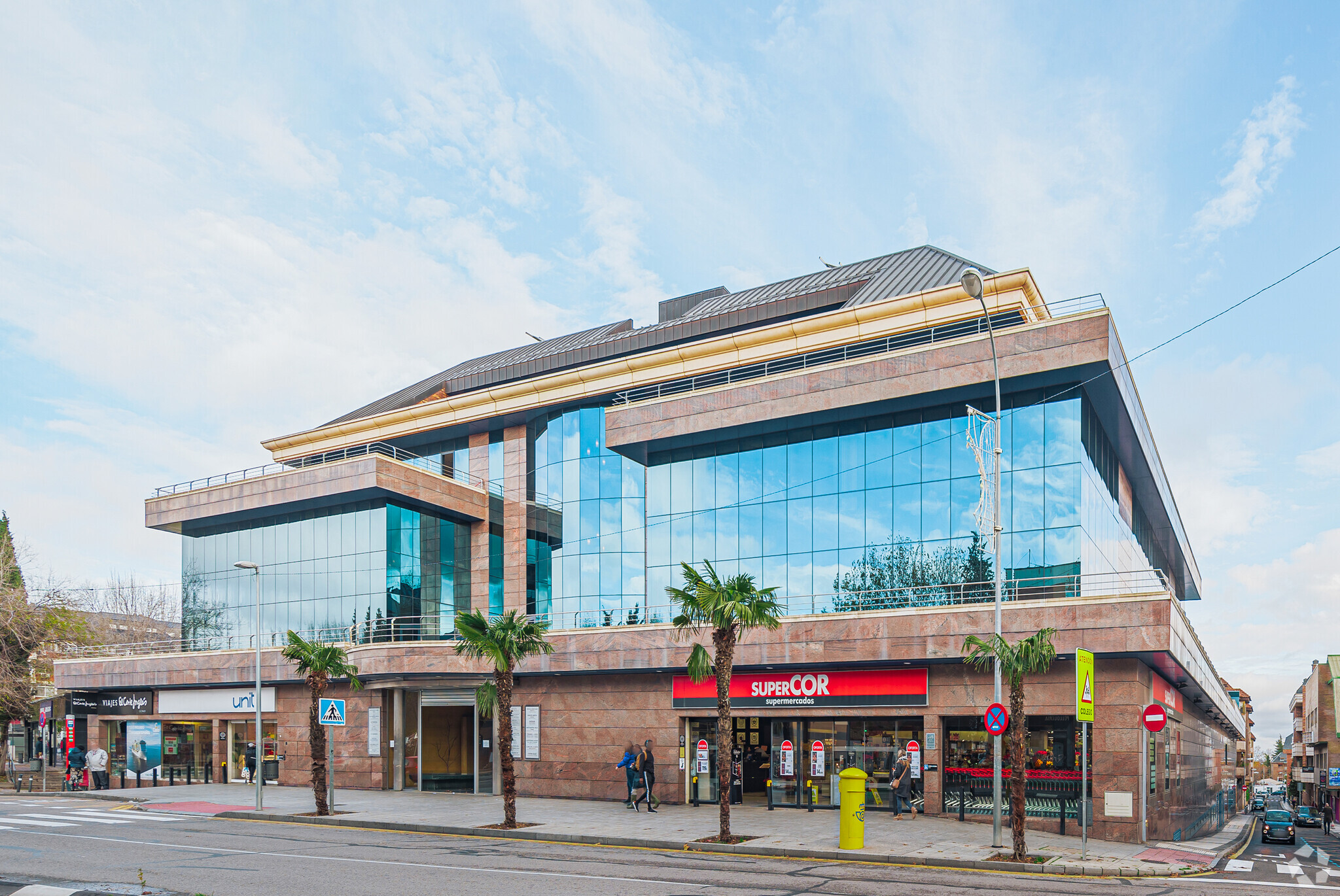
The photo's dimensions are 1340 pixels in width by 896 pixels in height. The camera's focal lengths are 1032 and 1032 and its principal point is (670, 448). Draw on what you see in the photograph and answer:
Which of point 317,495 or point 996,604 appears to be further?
point 317,495

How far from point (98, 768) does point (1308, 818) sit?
82106 millimetres

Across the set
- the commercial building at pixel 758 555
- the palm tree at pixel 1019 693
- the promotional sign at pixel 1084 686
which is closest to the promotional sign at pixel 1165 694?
the commercial building at pixel 758 555

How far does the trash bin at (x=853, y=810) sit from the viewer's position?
18.6 metres

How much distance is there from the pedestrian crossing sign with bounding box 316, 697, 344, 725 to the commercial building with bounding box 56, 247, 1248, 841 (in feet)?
19.7

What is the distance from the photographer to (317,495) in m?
39.5

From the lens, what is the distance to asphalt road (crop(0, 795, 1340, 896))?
13.9m

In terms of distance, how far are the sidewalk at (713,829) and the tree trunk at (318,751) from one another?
2.14 feet

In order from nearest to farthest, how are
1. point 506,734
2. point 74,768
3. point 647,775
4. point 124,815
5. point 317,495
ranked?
1. point 506,734
2. point 647,775
3. point 124,815
4. point 74,768
5. point 317,495

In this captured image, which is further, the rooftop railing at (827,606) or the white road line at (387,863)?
the rooftop railing at (827,606)

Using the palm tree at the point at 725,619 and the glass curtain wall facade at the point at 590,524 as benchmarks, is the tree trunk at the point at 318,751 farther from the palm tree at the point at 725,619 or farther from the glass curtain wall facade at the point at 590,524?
the palm tree at the point at 725,619

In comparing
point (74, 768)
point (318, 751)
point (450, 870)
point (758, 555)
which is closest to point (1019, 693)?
point (450, 870)

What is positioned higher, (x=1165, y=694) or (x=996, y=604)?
(x=996, y=604)

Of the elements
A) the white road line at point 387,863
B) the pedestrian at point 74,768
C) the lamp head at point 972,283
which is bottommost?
the pedestrian at point 74,768

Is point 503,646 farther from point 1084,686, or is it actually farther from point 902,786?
point 1084,686
